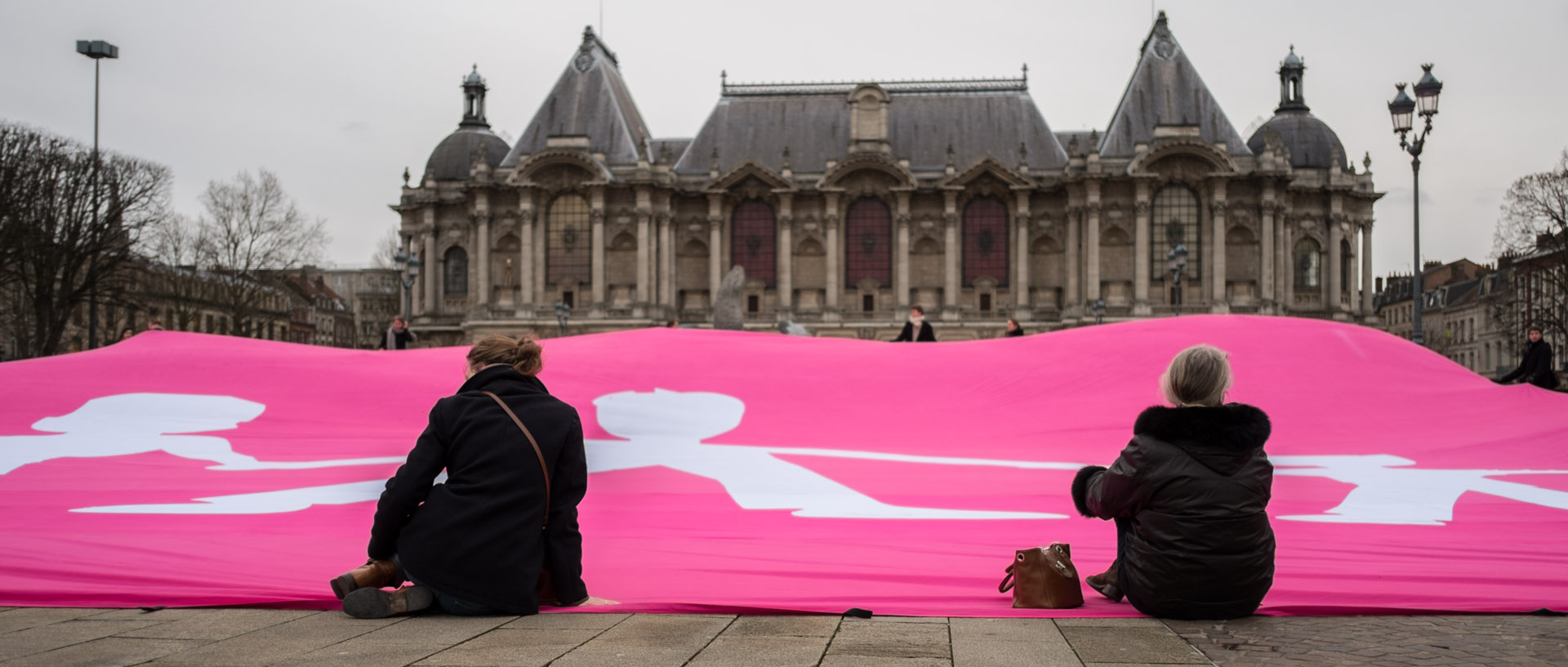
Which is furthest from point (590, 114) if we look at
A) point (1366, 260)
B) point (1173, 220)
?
point (1366, 260)

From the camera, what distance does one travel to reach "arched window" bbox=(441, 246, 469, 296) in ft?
238

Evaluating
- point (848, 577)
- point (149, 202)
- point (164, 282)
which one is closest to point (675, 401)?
point (848, 577)

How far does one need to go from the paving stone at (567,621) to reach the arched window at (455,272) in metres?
67.9

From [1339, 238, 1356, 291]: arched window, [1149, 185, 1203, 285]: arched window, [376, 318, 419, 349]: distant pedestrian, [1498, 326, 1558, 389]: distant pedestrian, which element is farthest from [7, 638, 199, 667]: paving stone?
[1339, 238, 1356, 291]: arched window

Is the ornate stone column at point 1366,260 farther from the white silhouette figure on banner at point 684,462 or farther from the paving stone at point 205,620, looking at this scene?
the paving stone at point 205,620

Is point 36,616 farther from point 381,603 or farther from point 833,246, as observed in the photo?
point 833,246

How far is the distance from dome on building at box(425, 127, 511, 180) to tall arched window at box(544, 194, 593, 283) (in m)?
8.15

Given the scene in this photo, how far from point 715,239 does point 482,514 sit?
6079 cm

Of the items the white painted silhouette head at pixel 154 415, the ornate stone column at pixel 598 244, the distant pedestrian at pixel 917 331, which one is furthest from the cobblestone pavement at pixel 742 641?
the ornate stone column at pixel 598 244

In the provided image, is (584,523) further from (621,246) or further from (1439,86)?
(621,246)

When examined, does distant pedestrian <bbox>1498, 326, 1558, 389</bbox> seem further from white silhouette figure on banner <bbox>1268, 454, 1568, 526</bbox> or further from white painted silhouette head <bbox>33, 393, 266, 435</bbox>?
white painted silhouette head <bbox>33, 393, 266, 435</bbox>

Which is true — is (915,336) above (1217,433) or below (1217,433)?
above

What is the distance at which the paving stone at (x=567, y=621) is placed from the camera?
6.55 metres

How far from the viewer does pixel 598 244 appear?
218 ft
